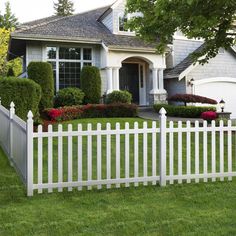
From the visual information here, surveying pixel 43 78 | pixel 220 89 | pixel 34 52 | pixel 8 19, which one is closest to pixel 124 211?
pixel 43 78

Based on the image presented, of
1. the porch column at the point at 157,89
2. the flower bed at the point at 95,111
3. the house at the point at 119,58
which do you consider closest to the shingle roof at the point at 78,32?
the house at the point at 119,58

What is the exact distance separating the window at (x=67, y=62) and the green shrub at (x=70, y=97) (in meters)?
1.45

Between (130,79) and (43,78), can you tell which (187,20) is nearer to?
(43,78)

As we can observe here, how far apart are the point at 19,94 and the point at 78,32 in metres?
8.20

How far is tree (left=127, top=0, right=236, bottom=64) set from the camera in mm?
10406

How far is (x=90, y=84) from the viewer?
18.7 metres

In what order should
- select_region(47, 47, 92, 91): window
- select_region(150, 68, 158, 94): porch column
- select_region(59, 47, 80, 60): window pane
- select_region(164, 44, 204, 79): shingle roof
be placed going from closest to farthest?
select_region(47, 47, 92, 91): window
select_region(59, 47, 80, 60): window pane
select_region(150, 68, 158, 94): porch column
select_region(164, 44, 204, 79): shingle roof

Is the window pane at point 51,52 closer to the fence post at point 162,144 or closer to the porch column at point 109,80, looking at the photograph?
the porch column at point 109,80

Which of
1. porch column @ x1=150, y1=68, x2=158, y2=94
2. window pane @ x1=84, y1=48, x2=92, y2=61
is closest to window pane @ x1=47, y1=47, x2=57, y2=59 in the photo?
window pane @ x1=84, y1=48, x2=92, y2=61

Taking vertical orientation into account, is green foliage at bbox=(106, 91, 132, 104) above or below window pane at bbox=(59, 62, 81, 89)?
below

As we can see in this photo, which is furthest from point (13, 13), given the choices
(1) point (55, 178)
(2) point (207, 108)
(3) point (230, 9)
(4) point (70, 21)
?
(1) point (55, 178)

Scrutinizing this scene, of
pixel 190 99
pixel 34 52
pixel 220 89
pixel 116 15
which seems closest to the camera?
pixel 34 52

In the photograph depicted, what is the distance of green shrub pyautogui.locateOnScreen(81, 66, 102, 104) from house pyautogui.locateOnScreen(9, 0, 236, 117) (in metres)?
0.90

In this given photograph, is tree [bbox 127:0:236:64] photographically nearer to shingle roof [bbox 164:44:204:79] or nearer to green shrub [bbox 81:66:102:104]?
green shrub [bbox 81:66:102:104]
